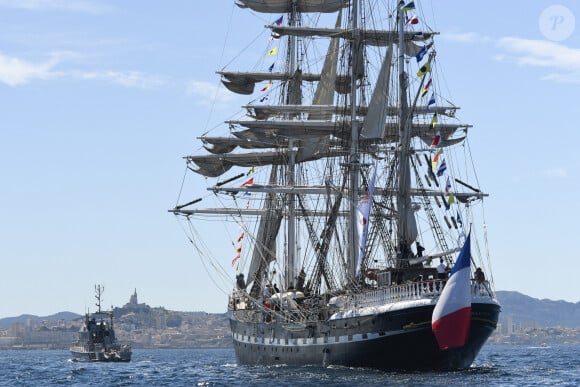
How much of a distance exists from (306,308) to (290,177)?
1730 centimetres

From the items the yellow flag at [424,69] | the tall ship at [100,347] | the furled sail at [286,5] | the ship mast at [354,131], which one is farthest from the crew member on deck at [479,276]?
the tall ship at [100,347]

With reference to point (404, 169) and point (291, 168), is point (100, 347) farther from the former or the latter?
point (404, 169)

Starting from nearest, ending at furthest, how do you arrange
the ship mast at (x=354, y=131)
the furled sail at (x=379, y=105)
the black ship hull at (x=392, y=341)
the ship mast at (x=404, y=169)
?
the black ship hull at (x=392, y=341) < the ship mast at (x=404, y=169) < the furled sail at (x=379, y=105) < the ship mast at (x=354, y=131)

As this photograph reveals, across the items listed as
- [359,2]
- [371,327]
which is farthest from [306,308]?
[359,2]

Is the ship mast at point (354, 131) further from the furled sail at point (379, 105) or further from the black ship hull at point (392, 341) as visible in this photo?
the black ship hull at point (392, 341)

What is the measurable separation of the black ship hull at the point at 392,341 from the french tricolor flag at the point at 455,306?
6.68ft

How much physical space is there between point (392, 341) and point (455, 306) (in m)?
5.82

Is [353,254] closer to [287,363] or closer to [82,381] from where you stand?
[287,363]

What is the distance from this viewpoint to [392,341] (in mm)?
65750

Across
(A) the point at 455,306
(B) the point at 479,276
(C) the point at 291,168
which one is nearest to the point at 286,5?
(C) the point at 291,168

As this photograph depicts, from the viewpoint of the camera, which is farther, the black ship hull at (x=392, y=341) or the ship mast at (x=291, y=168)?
the ship mast at (x=291, y=168)

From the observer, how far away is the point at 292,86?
99.6 metres

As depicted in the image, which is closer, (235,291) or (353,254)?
(353,254)

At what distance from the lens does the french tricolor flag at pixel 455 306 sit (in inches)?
2404
